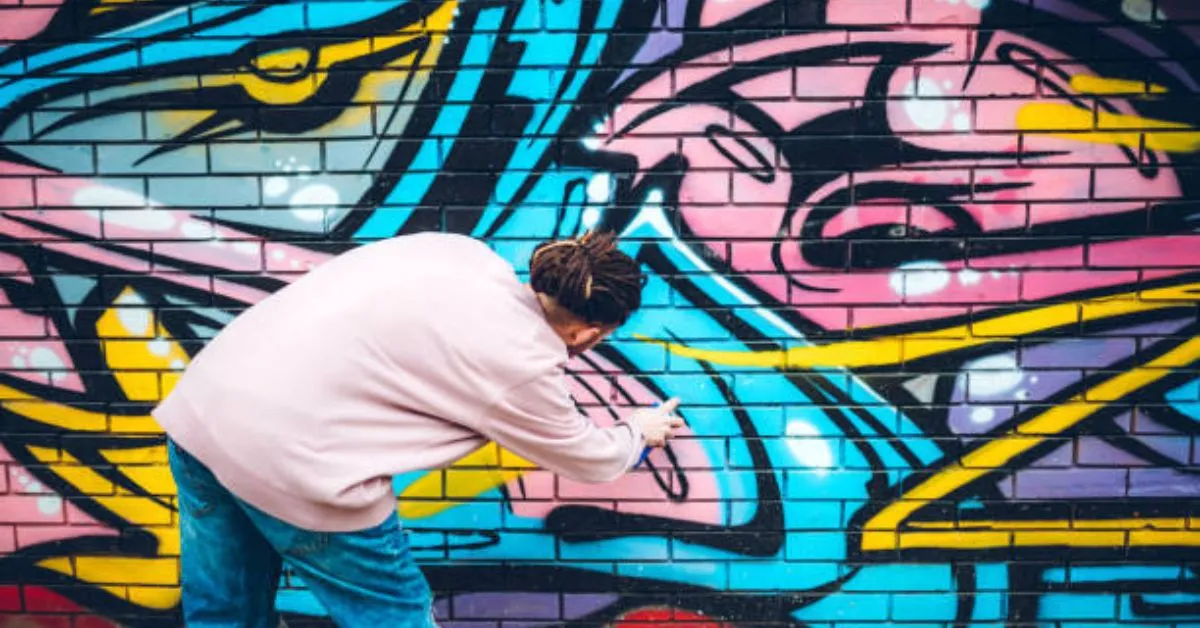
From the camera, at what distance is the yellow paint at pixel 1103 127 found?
9.09 feet

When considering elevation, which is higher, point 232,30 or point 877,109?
point 232,30

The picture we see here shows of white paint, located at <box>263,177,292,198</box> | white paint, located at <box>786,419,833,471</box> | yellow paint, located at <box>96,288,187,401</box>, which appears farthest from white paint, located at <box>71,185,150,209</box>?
white paint, located at <box>786,419,833,471</box>

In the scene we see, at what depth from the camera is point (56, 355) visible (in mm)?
2977

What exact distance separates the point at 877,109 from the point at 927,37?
0.73 ft

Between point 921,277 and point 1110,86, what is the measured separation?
690 millimetres

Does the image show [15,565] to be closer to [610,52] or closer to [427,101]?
[427,101]

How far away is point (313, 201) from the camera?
9.43 feet

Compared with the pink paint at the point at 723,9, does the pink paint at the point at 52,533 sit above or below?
below

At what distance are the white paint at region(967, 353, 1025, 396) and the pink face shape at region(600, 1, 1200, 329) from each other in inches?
6.2

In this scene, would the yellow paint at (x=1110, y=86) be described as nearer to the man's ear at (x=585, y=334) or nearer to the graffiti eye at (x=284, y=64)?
the man's ear at (x=585, y=334)

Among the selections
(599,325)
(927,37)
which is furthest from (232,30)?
(927,37)

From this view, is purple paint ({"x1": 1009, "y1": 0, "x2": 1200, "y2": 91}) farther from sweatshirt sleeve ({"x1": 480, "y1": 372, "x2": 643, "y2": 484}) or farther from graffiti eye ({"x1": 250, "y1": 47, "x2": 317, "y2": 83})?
graffiti eye ({"x1": 250, "y1": 47, "x2": 317, "y2": 83})

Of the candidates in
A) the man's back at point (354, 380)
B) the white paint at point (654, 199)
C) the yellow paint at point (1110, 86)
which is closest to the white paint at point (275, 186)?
the man's back at point (354, 380)

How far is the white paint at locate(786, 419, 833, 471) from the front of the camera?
2908mm
